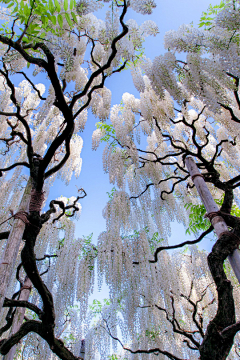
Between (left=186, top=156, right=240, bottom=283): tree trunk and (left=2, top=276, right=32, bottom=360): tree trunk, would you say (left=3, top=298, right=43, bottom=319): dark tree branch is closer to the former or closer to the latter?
(left=2, top=276, right=32, bottom=360): tree trunk

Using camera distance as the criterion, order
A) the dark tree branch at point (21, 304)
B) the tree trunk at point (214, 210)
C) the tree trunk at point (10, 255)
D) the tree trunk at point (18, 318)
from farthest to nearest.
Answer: the tree trunk at point (18, 318), the dark tree branch at point (21, 304), the tree trunk at point (214, 210), the tree trunk at point (10, 255)

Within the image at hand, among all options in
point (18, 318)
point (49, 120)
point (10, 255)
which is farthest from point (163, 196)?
point (10, 255)

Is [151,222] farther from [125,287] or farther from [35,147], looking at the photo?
[35,147]

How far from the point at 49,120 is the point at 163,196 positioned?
340cm

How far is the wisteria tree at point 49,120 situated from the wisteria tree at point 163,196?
744 millimetres

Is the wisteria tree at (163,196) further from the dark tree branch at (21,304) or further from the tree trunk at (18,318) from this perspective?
the dark tree branch at (21,304)

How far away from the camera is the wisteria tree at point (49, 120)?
2555 millimetres

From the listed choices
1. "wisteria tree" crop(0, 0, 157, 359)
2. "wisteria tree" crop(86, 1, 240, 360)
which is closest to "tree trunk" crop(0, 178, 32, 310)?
"wisteria tree" crop(0, 0, 157, 359)

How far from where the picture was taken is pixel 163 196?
612cm

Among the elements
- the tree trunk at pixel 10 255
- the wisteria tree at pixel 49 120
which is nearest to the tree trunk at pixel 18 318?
the wisteria tree at pixel 49 120

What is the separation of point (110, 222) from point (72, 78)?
11.5 ft

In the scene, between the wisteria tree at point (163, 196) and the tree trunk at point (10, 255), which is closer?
the tree trunk at point (10, 255)

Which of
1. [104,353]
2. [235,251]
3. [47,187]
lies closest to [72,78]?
[47,187]

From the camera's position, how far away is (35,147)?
6164mm
